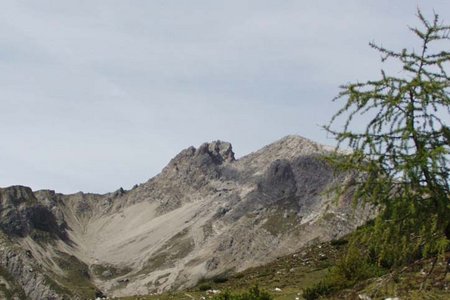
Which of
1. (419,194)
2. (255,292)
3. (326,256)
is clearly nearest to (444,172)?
(419,194)

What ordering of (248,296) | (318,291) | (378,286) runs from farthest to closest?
(318,291) < (248,296) < (378,286)

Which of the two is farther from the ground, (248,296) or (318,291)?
(248,296)

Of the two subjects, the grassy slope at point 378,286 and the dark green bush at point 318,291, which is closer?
the grassy slope at point 378,286

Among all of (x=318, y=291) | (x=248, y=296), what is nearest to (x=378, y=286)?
(x=248, y=296)

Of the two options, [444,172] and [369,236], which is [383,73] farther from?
[369,236]

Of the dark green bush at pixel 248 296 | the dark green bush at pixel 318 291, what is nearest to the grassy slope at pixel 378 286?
the dark green bush at pixel 318 291

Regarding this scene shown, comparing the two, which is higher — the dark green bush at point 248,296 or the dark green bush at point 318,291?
the dark green bush at point 248,296

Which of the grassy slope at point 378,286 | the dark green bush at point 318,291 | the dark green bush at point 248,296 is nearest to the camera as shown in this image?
the grassy slope at point 378,286

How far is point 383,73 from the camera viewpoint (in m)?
14.6

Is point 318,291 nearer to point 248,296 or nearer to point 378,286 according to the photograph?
point 248,296

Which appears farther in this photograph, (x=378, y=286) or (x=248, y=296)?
(x=248, y=296)

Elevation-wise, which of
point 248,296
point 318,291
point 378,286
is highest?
point 378,286

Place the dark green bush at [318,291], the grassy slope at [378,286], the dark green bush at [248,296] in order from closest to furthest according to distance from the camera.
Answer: the grassy slope at [378,286] → the dark green bush at [248,296] → the dark green bush at [318,291]

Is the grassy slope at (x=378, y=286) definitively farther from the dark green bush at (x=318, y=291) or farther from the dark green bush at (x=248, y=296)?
the dark green bush at (x=248, y=296)
